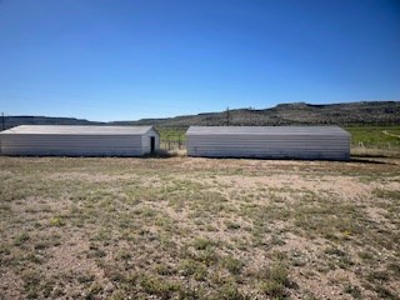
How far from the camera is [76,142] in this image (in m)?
28.0

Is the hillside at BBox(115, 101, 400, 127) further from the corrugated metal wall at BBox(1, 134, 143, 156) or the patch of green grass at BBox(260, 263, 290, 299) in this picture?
the patch of green grass at BBox(260, 263, 290, 299)

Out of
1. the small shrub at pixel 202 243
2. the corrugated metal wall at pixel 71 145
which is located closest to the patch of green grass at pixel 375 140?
the corrugated metal wall at pixel 71 145

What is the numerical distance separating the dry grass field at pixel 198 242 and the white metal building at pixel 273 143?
46.1ft

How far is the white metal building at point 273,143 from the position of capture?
25.5 m

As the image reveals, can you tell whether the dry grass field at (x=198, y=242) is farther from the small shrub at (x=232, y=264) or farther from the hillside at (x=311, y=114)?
the hillside at (x=311, y=114)

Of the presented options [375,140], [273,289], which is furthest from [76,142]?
[375,140]

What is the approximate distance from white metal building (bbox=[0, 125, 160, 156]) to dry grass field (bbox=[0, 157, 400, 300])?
1526cm

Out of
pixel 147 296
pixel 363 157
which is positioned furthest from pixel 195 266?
pixel 363 157

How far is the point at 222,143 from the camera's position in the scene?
1073 inches

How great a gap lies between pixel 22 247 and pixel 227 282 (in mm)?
3944

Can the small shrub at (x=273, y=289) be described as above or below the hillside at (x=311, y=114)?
below

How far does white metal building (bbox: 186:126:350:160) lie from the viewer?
25.5 metres

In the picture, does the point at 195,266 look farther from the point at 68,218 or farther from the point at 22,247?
the point at 68,218

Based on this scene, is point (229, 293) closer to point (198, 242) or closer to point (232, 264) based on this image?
point (232, 264)
